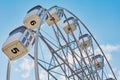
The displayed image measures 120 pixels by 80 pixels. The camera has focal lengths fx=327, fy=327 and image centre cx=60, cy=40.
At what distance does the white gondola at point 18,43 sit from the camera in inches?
386

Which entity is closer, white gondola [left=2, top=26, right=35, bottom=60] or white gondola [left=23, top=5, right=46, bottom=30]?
white gondola [left=2, top=26, right=35, bottom=60]

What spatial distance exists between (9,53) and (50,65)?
8.54 ft

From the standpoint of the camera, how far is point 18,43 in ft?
32.1

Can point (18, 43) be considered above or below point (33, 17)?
below

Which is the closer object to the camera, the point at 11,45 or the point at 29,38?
the point at 11,45

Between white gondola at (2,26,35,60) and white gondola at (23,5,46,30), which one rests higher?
white gondola at (23,5,46,30)

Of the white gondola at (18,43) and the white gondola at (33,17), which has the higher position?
the white gondola at (33,17)

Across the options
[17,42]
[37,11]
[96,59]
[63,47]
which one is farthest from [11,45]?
[96,59]

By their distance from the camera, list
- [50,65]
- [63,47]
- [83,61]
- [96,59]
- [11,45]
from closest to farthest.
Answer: [11,45], [50,65], [63,47], [83,61], [96,59]

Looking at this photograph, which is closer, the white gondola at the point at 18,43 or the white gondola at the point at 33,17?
the white gondola at the point at 18,43

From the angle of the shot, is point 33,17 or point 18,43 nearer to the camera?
point 18,43

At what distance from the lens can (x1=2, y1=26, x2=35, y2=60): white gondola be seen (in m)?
9.80

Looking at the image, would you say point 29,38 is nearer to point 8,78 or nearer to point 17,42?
point 17,42

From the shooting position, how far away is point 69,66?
1279 centimetres
